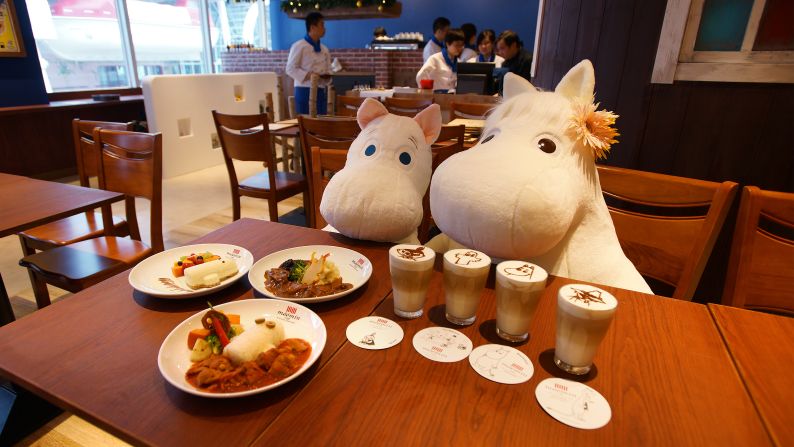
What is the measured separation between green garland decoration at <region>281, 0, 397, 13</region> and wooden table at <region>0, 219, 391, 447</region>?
7.17 m

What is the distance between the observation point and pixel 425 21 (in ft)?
26.3

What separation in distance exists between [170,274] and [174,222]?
2920mm

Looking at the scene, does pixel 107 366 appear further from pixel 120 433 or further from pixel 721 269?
pixel 721 269

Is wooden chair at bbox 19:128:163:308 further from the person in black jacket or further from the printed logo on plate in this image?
the person in black jacket

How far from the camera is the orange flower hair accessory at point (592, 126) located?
990mm

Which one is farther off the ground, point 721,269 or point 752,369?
point 752,369

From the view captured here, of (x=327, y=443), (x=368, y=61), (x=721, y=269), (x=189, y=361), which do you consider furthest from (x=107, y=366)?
(x=368, y=61)

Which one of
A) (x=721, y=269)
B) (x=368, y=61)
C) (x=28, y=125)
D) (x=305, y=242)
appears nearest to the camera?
(x=305, y=242)

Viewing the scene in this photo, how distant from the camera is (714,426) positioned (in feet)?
2.03

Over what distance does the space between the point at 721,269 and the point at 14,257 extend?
4.17 metres

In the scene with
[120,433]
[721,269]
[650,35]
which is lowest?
[721,269]

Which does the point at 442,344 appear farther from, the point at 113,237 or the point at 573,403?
the point at 113,237

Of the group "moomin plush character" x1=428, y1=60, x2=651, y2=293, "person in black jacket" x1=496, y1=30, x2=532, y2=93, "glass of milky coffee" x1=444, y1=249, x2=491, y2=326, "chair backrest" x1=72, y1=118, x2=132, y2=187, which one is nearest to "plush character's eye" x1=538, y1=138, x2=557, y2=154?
"moomin plush character" x1=428, y1=60, x2=651, y2=293

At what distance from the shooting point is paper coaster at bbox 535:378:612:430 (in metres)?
0.61
